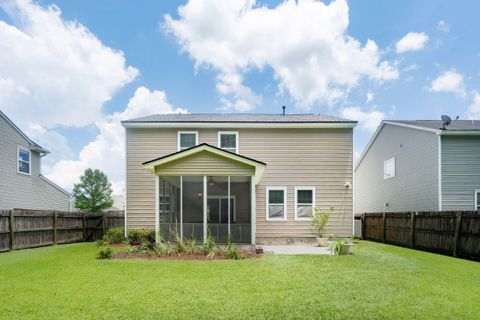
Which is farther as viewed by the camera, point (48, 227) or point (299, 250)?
point (48, 227)

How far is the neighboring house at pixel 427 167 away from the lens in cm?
1407

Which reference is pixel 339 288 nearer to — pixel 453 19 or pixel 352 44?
pixel 352 44

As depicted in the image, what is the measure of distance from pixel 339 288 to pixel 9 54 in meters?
15.5

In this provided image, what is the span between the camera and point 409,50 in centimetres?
1602

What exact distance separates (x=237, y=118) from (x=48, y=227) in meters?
9.98

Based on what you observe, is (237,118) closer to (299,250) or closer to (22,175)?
(299,250)

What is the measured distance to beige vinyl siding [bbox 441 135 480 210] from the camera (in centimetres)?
1402

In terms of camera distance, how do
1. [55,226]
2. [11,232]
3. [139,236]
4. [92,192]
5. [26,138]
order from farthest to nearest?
[92,192] → [26,138] → [55,226] → [139,236] → [11,232]

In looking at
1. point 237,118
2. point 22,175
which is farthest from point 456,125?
point 22,175

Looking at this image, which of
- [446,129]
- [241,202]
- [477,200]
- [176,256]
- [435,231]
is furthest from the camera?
[241,202]

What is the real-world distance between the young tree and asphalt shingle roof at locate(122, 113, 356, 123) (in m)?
11.8

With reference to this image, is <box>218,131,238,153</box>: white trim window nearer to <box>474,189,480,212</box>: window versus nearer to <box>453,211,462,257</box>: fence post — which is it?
<box>453,211,462,257</box>: fence post

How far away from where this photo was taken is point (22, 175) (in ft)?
59.5

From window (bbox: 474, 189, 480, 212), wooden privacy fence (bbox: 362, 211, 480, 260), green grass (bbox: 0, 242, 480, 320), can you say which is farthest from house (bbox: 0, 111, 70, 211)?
window (bbox: 474, 189, 480, 212)
